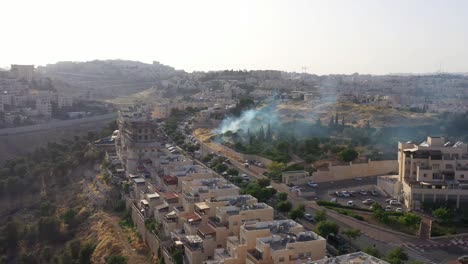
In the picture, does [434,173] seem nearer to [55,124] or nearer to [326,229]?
[326,229]

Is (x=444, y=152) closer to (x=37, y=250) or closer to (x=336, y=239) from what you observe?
(x=336, y=239)

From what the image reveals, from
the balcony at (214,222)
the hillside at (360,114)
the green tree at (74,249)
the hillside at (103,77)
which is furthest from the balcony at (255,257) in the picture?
the hillside at (103,77)

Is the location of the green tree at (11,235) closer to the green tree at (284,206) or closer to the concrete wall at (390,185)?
the green tree at (284,206)

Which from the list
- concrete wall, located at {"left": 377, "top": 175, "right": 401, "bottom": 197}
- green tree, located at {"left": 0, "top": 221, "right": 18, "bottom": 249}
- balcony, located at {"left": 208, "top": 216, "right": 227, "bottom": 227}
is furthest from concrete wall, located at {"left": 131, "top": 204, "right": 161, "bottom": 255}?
concrete wall, located at {"left": 377, "top": 175, "right": 401, "bottom": 197}

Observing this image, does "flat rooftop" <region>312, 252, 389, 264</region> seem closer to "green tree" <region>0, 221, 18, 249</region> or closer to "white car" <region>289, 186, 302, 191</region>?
"white car" <region>289, 186, 302, 191</region>

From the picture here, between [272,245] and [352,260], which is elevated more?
[352,260]

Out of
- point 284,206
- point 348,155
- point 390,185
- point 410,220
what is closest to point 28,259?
point 284,206

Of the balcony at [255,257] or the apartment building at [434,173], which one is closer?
the balcony at [255,257]
